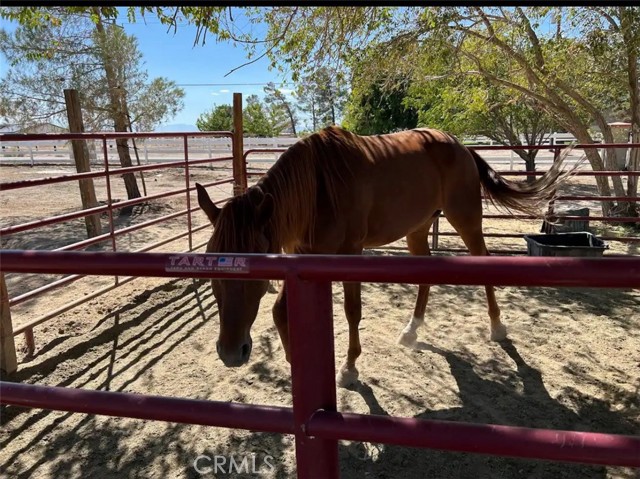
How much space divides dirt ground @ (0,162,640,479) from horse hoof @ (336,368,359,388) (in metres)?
0.09

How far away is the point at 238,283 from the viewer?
5.58 feet

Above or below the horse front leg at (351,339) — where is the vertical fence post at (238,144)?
above

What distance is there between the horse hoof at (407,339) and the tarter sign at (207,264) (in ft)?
9.51

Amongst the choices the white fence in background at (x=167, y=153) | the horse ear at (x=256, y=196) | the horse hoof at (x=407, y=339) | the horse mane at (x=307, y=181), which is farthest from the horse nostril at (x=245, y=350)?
the white fence in background at (x=167, y=153)

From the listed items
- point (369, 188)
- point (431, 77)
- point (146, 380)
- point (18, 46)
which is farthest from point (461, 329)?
point (18, 46)

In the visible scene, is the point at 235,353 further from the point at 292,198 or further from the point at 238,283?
the point at 292,198

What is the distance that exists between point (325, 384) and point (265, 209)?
101 cm

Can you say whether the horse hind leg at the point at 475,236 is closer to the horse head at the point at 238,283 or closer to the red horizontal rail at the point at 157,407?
the horse head at the point at 238,283

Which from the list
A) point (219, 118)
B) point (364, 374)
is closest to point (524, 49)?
point (364, 374)

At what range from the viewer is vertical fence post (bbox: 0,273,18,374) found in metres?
3.27

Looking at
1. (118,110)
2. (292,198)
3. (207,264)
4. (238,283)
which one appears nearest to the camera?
(207,264)

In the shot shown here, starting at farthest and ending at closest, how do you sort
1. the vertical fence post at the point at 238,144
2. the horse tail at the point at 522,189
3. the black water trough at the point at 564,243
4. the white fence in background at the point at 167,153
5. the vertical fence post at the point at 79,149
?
the white fence in background at the point at 167,153
the vertical fence post at the point at 79,149
the vertical fence post at the point at 238,144
the black water trough at the point at 564,243
the horse tail at the point at 522,189

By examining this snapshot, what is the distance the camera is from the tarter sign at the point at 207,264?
0.98 m

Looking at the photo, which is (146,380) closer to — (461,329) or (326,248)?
(326,248)
